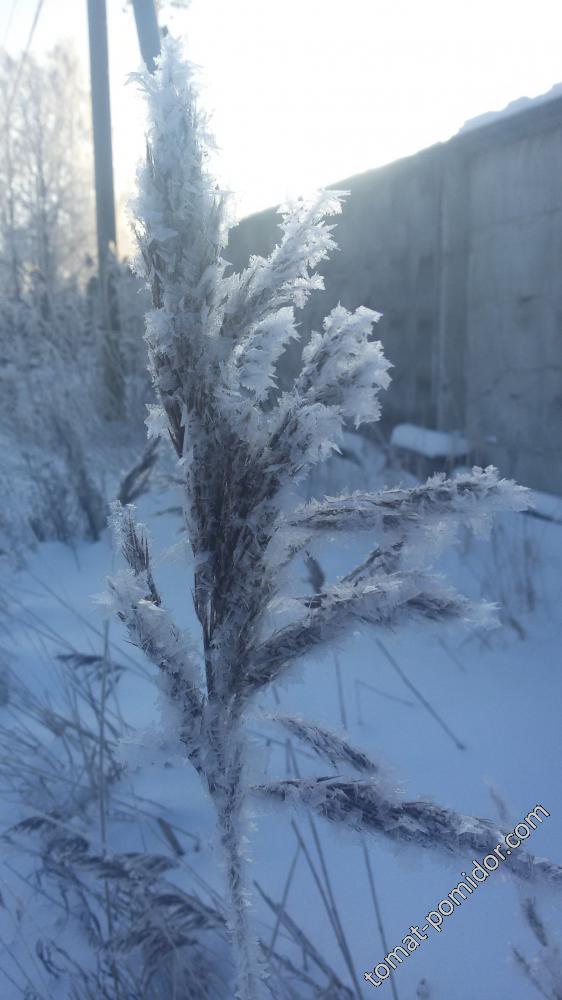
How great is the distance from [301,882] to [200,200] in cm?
97

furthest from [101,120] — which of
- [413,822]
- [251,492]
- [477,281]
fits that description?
[413,822]

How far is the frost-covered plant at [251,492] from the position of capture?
501 mm

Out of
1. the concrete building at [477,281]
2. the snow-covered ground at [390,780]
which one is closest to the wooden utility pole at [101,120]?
the concrete building at [477,281]

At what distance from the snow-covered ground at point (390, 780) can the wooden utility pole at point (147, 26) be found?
93.5 inches

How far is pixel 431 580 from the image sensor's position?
53 cm

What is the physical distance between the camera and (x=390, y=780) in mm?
585

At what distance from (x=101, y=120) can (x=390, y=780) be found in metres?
6.55

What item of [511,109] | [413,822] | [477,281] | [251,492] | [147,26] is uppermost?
[147,26]

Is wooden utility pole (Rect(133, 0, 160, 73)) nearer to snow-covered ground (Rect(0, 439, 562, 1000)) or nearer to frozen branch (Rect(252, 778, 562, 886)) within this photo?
snow-covered ground (Rect(0, 439, 562, 1000))

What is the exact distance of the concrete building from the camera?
125 inches

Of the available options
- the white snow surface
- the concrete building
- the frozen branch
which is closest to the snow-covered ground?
the frozen branch

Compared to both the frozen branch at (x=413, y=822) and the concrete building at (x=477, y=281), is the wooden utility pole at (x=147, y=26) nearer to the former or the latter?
the concrete building at (x=477, y=281)

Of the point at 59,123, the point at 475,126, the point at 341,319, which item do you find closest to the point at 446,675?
the point at 341,319

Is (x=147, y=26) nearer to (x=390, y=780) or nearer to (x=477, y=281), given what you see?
(x=477, y=281)
